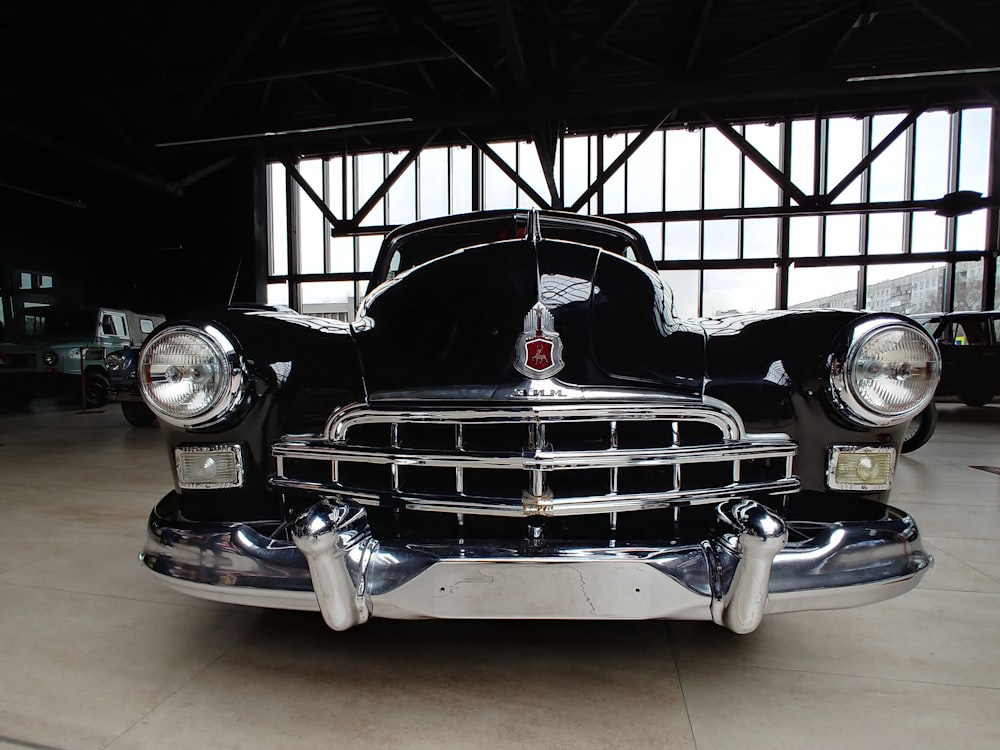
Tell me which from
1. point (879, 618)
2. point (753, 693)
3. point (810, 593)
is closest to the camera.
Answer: point (810, 593)

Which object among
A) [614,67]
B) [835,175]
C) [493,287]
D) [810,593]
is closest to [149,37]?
[614,67]

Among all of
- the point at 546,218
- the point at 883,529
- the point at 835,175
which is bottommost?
the point at 883,529

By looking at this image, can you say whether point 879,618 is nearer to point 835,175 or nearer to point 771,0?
point 771,0

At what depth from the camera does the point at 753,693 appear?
1.47 metres

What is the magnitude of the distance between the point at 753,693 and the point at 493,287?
4.27ft

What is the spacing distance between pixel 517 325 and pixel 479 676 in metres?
0.95

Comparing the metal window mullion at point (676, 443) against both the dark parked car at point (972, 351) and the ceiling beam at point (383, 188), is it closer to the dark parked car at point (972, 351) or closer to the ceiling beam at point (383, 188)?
the ceiling beam at point (383, 188)

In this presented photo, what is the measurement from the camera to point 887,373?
4.80ft

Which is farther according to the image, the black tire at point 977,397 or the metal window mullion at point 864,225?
the metal window mullion at point 864,225

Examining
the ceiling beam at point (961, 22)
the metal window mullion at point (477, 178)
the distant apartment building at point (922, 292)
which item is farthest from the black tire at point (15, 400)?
the distant apartment building at point (922, 292)

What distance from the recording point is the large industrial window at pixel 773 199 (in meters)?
11.8

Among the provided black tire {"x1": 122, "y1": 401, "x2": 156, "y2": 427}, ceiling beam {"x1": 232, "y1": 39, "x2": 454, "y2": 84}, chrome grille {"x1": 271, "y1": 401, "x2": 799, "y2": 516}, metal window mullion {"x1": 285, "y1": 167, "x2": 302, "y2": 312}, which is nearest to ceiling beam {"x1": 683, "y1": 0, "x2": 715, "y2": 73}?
ceiling beam {"x1": 232, "y1": 39, "x2": 454, "y2": 84}

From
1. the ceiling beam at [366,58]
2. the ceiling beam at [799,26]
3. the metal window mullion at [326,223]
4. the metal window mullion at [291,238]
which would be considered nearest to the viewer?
the ceiling beam at [366,58]

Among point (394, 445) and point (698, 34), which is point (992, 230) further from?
point (394, 445)
